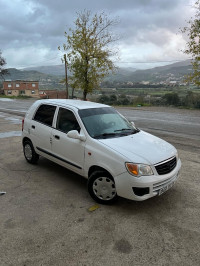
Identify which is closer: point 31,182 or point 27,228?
point 27,228

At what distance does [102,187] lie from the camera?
3.72 metres

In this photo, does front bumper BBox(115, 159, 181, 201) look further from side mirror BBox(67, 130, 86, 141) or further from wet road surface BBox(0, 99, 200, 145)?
wet road surface BBox(0, 99, 200, 145)

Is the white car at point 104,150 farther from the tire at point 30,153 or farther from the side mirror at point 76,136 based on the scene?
the tire at point 30,153

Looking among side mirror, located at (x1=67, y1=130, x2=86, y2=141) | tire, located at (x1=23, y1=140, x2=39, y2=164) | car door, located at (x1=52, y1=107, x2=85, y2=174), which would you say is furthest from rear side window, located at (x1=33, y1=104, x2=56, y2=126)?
side mirror, located at (x1=67, y1=130, x2=86, y2=141)

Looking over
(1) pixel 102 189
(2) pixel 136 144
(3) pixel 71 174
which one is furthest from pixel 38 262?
(3) pixel 71 174

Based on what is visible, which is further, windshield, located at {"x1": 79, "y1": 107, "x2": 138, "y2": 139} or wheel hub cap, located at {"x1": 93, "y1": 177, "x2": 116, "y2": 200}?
windshield, located at {"x1": 79, "y1": 107, "x2": 138, "y2": 139}

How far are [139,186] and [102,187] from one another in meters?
0.68

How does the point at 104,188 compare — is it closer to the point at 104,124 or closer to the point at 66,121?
the point at 104,124

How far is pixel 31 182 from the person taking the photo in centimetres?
464

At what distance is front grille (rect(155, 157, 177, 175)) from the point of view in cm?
348

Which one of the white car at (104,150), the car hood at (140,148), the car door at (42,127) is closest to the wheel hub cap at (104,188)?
the white car at (104,150)

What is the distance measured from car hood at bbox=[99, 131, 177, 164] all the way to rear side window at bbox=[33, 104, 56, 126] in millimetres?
1590

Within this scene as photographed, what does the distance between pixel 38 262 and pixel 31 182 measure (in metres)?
2.25

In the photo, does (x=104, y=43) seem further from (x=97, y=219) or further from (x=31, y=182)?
(x=97, y=219)
